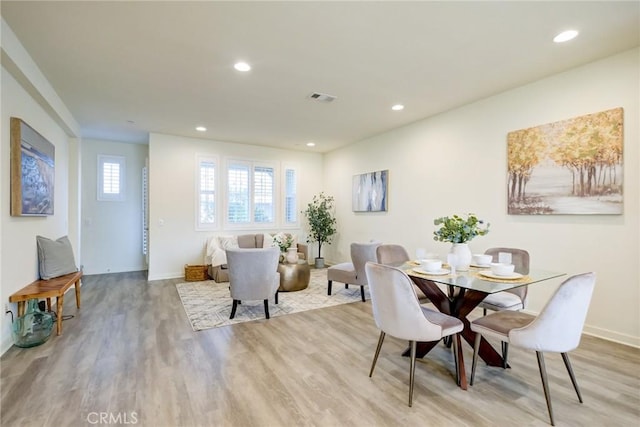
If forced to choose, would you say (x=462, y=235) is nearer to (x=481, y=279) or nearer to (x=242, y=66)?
(x=481, y=279)

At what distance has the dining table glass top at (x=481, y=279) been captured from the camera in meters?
2.02

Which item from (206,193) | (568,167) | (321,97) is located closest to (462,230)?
(568,167)

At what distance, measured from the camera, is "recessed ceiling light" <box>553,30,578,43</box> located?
2498mm

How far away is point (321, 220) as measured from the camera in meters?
6.89

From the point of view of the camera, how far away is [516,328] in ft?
6.53

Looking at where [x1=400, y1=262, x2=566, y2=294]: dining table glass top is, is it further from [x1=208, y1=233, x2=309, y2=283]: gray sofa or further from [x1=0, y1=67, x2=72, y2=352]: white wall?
[x1=208, y1=233, x2=309, y2=283]: gray sofa

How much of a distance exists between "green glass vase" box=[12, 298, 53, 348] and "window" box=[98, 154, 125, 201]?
3788 mm

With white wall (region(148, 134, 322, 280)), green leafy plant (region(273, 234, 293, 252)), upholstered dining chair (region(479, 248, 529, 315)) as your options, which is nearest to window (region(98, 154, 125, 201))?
white wall (region(148, 134, 322, 280))

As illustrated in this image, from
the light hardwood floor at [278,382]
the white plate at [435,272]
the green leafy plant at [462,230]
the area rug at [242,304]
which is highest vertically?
the green leafy plant at [462,230]

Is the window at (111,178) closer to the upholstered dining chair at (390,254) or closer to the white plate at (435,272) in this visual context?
the upholstered dining chair at (390,254)

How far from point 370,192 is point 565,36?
376 centimetres

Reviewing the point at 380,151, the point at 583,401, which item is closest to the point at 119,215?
the point at 380,151

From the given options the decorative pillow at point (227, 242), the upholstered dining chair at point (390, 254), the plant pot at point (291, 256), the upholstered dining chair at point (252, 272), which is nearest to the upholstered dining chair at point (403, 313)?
the upholstered dining chair at point (390, 254)

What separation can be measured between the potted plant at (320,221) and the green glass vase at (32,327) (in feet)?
15.8
